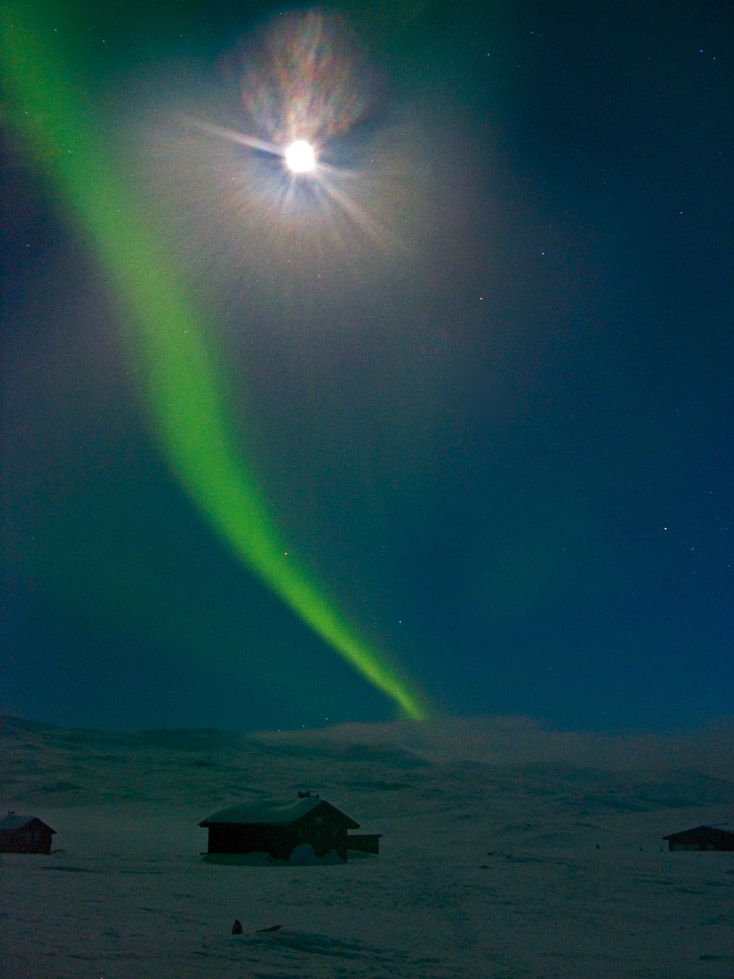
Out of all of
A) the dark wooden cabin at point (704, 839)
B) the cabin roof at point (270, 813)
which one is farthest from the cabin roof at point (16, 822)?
the dark wooden cabin at point (704, 839)

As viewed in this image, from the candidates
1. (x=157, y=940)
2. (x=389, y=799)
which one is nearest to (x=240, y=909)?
(x=157, y=940)

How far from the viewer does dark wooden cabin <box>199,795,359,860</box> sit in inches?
1633

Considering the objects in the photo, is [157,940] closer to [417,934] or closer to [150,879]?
[417,934]

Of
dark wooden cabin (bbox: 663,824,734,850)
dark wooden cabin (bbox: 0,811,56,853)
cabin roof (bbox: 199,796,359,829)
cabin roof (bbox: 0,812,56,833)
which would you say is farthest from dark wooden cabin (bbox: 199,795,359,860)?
dark wooden cabin (bbox: 663,824,734,850)

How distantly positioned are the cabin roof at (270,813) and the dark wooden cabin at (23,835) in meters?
8.71

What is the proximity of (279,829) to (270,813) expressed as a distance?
1681 mm

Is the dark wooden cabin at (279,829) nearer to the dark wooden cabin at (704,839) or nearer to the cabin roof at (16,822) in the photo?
the cabin roof at (16,822)

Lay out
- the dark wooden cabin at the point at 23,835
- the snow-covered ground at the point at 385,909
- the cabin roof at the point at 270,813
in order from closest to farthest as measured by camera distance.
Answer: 1. the snow-covered ground at the point at 385,909
2. the cabin roof at the point at 270,813
3. the dark wooden cabin at the point at 23,835

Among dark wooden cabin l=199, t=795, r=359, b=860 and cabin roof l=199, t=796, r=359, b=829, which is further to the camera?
cabin roof l=199, t=796, r=359, b=829

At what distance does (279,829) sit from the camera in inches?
1639

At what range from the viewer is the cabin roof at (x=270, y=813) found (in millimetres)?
41781

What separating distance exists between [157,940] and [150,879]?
48.4ft

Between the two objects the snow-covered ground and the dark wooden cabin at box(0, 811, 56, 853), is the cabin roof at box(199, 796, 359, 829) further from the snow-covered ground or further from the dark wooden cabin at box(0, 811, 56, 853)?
the dark wooden cabin at box(0, 811, 56, 853)

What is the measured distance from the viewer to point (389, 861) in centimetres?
4441
